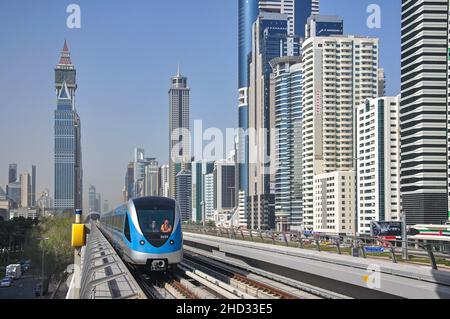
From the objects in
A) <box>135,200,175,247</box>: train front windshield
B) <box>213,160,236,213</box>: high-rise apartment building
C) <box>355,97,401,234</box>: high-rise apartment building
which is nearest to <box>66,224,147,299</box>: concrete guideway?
<box>135,200,175,247</box>: train front windshield

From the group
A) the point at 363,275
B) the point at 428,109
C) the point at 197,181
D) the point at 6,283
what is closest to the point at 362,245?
the point at 363,275

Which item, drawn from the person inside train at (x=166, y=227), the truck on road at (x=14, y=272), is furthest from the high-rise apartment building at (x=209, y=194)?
the person inside train at (x=166, y=227)

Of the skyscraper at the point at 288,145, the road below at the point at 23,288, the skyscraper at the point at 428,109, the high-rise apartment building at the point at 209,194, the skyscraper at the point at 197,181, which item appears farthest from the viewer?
the skyscraper at the point at 288,145

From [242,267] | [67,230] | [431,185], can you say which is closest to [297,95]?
[431,185]

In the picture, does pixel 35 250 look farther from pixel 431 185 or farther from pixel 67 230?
pixel 431 185

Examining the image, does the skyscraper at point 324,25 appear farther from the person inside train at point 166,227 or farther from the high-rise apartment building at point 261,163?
the person inside train at point 166,227

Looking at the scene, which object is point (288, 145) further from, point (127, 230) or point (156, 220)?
point (156, 220)
